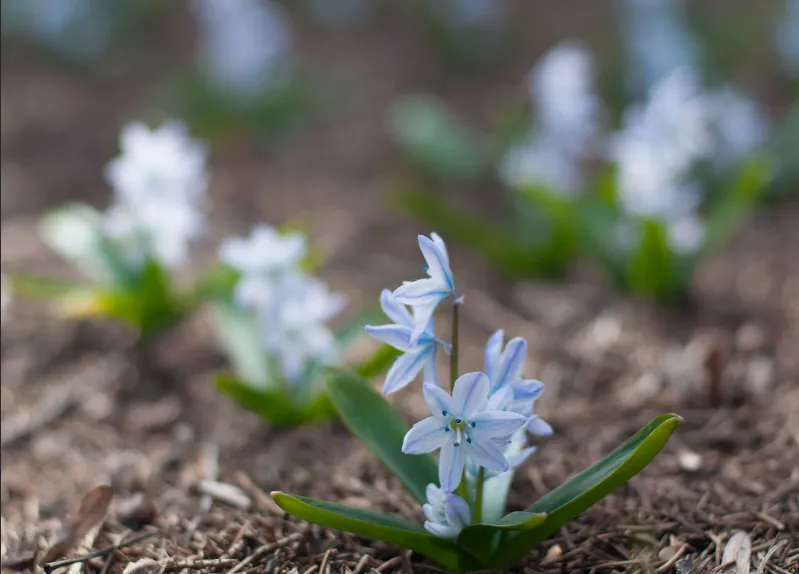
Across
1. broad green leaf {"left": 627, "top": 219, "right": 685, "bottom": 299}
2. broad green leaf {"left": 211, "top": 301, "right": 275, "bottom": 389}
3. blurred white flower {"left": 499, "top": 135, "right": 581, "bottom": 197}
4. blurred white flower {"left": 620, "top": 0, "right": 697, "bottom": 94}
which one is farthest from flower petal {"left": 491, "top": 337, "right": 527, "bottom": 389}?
blurred white flower {"left": 620, "top": 0, "right": 697, "bottom": 94}

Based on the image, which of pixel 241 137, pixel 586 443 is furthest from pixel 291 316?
pixel 241 137

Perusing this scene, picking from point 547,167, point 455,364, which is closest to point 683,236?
point 547,167

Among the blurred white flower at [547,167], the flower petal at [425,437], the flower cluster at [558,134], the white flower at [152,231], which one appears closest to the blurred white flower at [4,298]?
the white flower at [152,231]

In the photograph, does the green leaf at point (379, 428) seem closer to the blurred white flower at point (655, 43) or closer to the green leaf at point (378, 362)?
the green leaf at point (378, 362)

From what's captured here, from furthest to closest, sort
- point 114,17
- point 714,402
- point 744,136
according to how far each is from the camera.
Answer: point 114,17 < point 744,136 < point 714,402

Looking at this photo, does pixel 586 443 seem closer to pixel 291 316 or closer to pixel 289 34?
pixel 291 316

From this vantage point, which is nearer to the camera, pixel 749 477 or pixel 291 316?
pixel 749 477

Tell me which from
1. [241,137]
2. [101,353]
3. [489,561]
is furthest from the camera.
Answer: [241,137]
